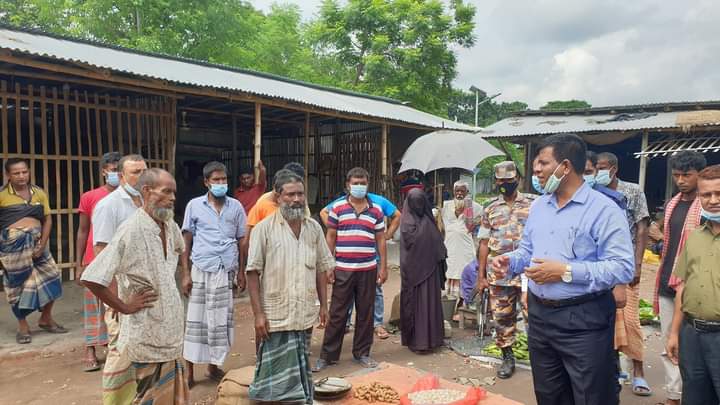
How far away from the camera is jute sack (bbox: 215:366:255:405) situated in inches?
125

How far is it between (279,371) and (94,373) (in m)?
2.13

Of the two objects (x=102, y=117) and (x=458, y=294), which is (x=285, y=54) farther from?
(x=458, y=294)

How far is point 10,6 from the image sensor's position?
17406 millimetres

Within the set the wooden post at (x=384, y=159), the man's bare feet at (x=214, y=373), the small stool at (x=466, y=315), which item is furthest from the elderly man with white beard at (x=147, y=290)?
the wooden post at (x=384, y=159)

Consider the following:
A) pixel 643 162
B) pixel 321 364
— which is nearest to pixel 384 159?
pixel 643 162

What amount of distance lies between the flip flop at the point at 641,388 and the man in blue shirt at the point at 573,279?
5.40 ft

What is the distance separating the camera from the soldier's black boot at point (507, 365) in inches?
162

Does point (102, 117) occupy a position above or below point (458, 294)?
above

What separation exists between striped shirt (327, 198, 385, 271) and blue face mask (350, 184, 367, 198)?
12 centimetres

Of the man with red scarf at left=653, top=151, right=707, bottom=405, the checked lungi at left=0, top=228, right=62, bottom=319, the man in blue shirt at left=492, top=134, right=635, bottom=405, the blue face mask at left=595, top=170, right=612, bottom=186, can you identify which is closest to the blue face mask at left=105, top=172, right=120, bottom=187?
the checked lungi at left=0, top=228, right=62, bottom=319

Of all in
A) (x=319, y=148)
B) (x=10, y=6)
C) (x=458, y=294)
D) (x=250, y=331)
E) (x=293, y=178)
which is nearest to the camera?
(x=293, y=178)

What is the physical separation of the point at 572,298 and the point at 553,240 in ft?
0.99

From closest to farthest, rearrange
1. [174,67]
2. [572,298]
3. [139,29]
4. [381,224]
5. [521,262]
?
[572,298] < [521,262] < [381,224] < [174,67] < [139,29]

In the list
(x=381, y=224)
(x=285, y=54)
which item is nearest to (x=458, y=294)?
(x=381, y=224)
